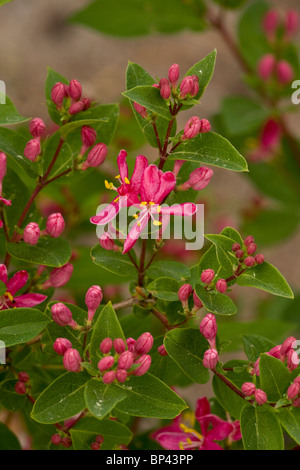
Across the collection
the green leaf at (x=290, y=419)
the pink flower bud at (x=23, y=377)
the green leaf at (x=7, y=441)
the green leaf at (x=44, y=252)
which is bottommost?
the green leaf at (x=7, y=441)

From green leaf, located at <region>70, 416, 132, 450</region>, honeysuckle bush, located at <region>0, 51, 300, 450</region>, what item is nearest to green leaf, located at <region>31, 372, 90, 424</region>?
honeysuckle bush, located at <region>0, 51, 300, 450</region>

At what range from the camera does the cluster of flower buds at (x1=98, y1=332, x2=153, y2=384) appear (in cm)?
77

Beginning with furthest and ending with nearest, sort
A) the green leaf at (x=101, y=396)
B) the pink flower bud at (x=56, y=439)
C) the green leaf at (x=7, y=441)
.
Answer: the green leaf at (x=7, y=441) < the pink flower bud at (x=56, y=439) < the green leaf at (x=101, y=396)

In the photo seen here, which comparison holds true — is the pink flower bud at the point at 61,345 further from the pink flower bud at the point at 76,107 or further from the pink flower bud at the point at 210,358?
the pink flower bud at the point at 76,107

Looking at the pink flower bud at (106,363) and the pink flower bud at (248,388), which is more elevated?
the pink flower bud at (106,363)

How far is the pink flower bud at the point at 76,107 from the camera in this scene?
907mm

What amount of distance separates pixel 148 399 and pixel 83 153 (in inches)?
14.1

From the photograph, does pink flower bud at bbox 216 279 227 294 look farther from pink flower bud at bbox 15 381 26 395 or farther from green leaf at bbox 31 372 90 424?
pink flower bud at bbox 15 381 26 395

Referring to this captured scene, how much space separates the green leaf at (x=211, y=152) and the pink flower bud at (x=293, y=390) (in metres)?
0.27

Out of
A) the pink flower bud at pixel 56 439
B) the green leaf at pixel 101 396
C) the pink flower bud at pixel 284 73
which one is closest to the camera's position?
the green leaf at pixel 101 396

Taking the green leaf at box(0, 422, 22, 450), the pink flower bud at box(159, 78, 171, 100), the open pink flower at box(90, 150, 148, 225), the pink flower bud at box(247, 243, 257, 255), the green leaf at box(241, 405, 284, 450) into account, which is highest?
the pink flower bud at box(159, 78, 171, 100)

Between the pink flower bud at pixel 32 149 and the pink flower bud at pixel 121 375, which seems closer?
the pink flower bud at pixel 121 375

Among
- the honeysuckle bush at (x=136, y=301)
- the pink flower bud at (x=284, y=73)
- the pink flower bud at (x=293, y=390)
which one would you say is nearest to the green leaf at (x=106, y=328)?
the honeysuckle bush at (x=136, y=301)

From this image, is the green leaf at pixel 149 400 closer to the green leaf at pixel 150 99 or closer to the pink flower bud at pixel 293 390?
the pink flower bud at pixel 293 390
